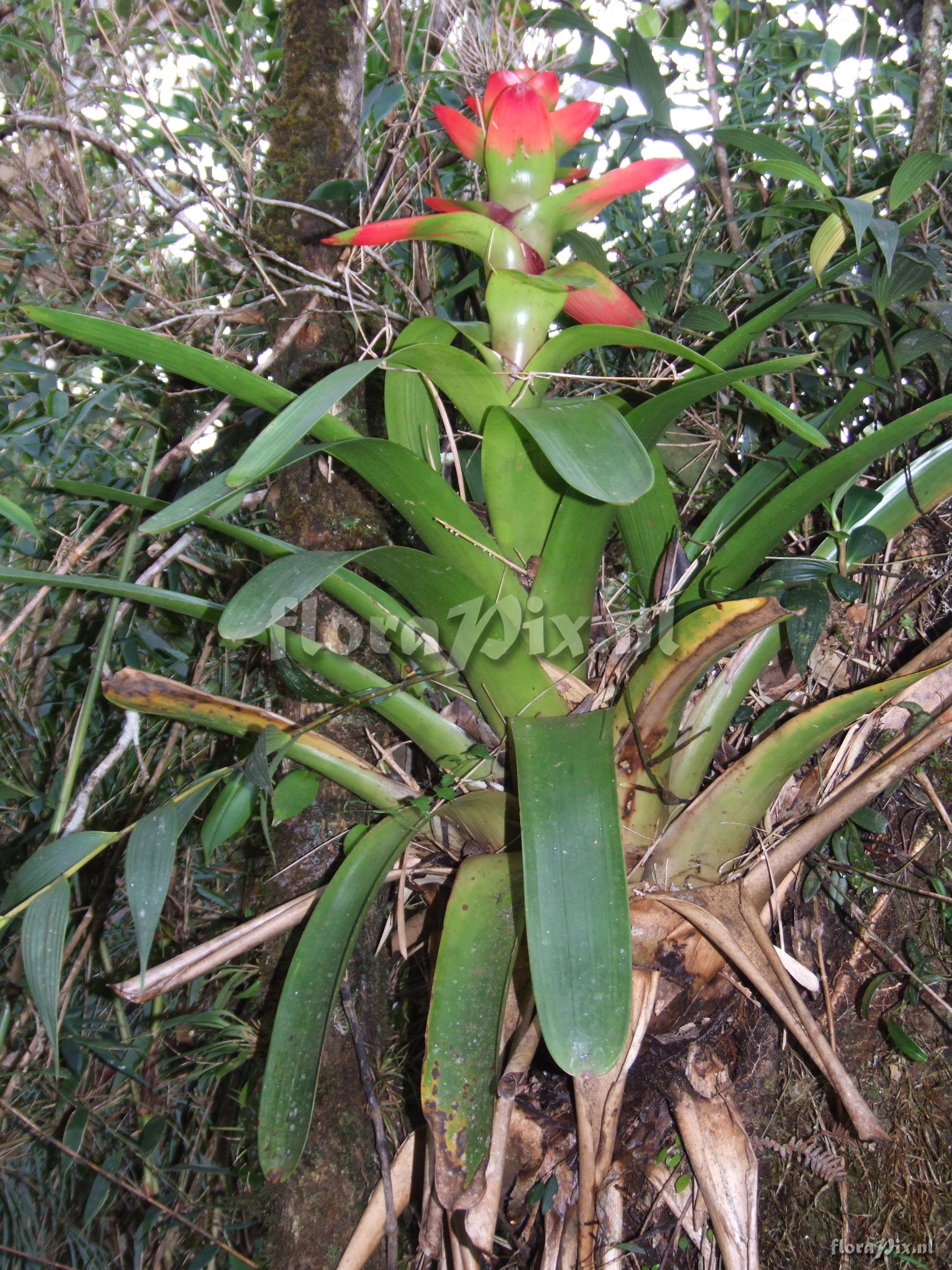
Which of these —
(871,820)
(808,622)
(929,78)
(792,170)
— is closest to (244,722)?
(808,622)

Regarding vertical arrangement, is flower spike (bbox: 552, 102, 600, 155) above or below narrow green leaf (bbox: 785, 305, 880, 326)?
above

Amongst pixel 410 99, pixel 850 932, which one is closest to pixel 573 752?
pixel 850 932

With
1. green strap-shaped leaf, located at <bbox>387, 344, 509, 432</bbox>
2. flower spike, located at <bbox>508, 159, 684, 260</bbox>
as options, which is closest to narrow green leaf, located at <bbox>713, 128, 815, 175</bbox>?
flower spike, located at <bbox>508, 159, 684, 260</bbox>

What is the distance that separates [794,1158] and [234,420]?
44.2 inches

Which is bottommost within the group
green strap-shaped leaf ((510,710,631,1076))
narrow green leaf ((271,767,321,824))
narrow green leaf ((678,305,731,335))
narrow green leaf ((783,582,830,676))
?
narrow green leaf ((271,767,321,824))

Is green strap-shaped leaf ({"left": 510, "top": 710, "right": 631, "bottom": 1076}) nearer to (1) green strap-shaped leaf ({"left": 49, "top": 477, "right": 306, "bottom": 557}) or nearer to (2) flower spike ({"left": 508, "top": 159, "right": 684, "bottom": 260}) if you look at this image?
(1) green strap-shaped leaf ({"left": 49, "top": 477, "right": 306, "bottom": 557})

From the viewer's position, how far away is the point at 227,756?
1016 mm

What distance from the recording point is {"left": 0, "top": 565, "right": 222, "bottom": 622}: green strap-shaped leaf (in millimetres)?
596

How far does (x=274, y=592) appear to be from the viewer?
485 mm

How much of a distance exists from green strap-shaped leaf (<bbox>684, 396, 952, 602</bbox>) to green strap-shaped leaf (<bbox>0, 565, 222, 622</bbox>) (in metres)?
0.45

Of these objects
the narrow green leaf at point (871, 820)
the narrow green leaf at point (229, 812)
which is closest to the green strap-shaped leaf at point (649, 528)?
the narrow green leaf at point (871, 820)

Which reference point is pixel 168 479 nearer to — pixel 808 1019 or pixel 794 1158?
pixel 808 1019

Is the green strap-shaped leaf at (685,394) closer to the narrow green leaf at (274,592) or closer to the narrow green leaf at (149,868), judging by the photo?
the narrow green leaf at (274,592)

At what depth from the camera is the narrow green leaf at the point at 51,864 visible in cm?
61
